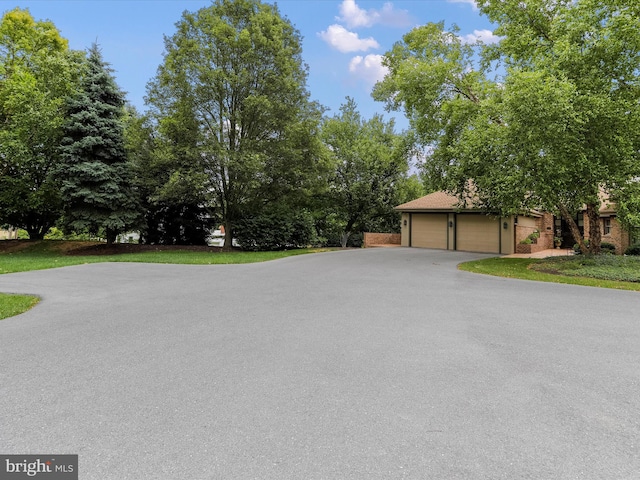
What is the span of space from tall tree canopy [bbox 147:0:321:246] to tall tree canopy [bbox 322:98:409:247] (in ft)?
24.1

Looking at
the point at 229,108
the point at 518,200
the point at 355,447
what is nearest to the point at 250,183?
the point at 229,108

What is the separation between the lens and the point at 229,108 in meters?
17.4

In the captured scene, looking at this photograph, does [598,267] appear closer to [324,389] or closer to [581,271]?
[581,271]

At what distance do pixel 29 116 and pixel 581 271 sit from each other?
73.6ft

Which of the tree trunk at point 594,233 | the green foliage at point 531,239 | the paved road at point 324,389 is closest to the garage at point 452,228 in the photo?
the green foliage at point 531,239

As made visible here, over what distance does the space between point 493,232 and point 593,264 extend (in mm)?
9404

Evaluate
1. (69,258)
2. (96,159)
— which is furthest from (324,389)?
(96,159)

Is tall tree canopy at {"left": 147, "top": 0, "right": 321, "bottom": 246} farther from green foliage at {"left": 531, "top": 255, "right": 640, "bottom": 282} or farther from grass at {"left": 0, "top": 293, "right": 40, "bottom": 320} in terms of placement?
green foliage at {"left": 531, "top": 255, "right": 640, "bottom": 282}

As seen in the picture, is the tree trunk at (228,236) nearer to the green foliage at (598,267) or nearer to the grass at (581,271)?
the grass at (581,271)

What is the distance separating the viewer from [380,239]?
2655 centimetres

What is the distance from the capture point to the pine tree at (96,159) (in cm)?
1587

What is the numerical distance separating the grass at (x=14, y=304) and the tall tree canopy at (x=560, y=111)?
12195 millimetres

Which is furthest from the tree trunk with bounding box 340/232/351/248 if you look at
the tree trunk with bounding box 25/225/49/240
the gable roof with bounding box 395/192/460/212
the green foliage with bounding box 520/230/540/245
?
the tree trunk with bounding box 25/225/49/240

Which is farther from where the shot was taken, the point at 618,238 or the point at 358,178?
the point at 358,178
